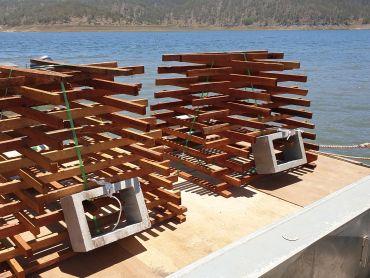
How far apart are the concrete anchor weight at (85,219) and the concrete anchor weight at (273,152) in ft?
8.23

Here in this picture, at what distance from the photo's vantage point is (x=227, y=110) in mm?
7086

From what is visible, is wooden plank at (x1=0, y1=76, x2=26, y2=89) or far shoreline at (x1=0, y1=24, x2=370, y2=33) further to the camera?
far shoreline at (x1=0, y1=24, x2=370, y2=33)

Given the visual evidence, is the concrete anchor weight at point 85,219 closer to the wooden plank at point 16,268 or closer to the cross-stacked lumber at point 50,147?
the cross-stacked lumber at point 50,147

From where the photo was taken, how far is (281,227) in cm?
337

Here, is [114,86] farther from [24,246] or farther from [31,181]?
[24,246]

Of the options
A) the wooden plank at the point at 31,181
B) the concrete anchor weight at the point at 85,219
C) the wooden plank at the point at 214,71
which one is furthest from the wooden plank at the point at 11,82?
the wooden plank at the point at 214,71

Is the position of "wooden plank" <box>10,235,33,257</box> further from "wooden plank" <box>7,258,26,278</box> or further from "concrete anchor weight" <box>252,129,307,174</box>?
"concrete anchor weight" <box>252,129,307,174</box>

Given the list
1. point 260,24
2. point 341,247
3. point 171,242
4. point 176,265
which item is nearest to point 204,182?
point 171,242

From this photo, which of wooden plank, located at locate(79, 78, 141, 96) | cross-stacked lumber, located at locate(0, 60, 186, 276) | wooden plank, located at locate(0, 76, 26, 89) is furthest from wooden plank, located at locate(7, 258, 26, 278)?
wooden plank, located at locate(79, 78, 141, 96)

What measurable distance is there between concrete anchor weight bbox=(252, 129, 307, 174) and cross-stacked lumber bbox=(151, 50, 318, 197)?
0.16 metres

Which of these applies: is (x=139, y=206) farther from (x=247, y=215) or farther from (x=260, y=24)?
(x=260, y=24)

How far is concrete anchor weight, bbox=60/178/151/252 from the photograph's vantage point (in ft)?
14.2

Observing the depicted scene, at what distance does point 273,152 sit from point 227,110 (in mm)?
1072

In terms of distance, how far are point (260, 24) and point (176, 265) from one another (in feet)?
674
